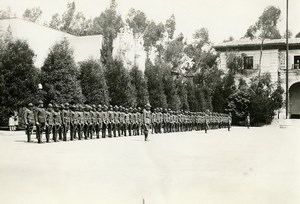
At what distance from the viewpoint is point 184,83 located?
44.9m

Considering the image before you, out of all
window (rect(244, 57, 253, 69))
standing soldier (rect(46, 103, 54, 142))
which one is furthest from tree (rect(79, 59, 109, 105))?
window (rect(244, 57, 253, 69))

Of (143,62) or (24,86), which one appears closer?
(24,86)

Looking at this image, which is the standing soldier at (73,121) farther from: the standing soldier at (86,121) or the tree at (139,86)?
the tree at (139,86)

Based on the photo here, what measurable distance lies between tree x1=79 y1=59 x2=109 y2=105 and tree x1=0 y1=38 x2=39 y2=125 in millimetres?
4474

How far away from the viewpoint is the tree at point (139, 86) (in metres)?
35.5

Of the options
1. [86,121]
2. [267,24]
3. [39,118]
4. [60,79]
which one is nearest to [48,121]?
[39,118]

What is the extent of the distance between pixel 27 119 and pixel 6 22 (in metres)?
15.1

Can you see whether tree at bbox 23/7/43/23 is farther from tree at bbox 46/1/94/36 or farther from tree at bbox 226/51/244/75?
tree at bbox 226/51/244/75

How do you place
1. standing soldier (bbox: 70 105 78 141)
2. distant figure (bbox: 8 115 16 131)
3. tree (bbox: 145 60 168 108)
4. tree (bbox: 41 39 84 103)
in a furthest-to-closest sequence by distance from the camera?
1. tree (bbox: 145 60 168 108)
2. tree (bbox: 41 39 84 103)
3. distant figure (bbox: 8 115 16 131)
4. standing soldier (bbox: 70 105 78 141)

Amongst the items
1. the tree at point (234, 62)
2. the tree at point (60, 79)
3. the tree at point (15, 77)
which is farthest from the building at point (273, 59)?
the tree at point (15, 77)

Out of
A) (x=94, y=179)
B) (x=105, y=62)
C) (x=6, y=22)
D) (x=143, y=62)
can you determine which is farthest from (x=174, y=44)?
(x=94, y=179)

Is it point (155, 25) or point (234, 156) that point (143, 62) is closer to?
point (155, 25)

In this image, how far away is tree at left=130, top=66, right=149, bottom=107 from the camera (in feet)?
117

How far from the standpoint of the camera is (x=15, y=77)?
1043 inches
